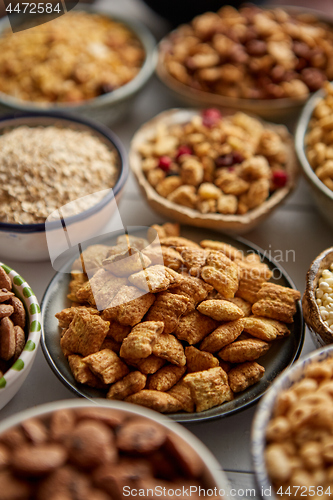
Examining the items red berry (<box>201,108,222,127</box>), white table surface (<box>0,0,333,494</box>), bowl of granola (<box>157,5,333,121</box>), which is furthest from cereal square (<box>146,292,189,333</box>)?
bowl of granola (<box>157,5,333,121</box>)

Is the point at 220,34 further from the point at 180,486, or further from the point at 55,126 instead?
the point at 180,486

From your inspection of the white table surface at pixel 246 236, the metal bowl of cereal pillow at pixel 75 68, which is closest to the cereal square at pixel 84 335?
the white table surface at pixel 246 236

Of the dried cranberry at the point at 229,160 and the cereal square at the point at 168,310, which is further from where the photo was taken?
the dried cranberry at the point at 229,160

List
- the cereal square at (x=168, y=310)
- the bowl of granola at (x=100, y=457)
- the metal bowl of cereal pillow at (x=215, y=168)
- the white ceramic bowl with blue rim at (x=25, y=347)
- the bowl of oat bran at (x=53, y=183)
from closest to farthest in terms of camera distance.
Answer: the bowl of granola at (x=100, y=457) → the white ceramic bowl with blue rim at (x=25, y=347) → the cereal square at (x=168, y=310) → the bowl of oat bran at (x=53, y=183) → the metal bowl of cereal pillow at (x=215, y=168)

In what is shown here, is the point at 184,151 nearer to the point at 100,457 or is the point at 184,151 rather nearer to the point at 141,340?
the point at 141,340

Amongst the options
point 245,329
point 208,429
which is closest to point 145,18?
point 245,329

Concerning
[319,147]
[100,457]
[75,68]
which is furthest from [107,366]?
[75,68]

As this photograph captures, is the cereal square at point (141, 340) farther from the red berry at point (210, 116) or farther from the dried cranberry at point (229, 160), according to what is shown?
the red berry at point (210, 116)
